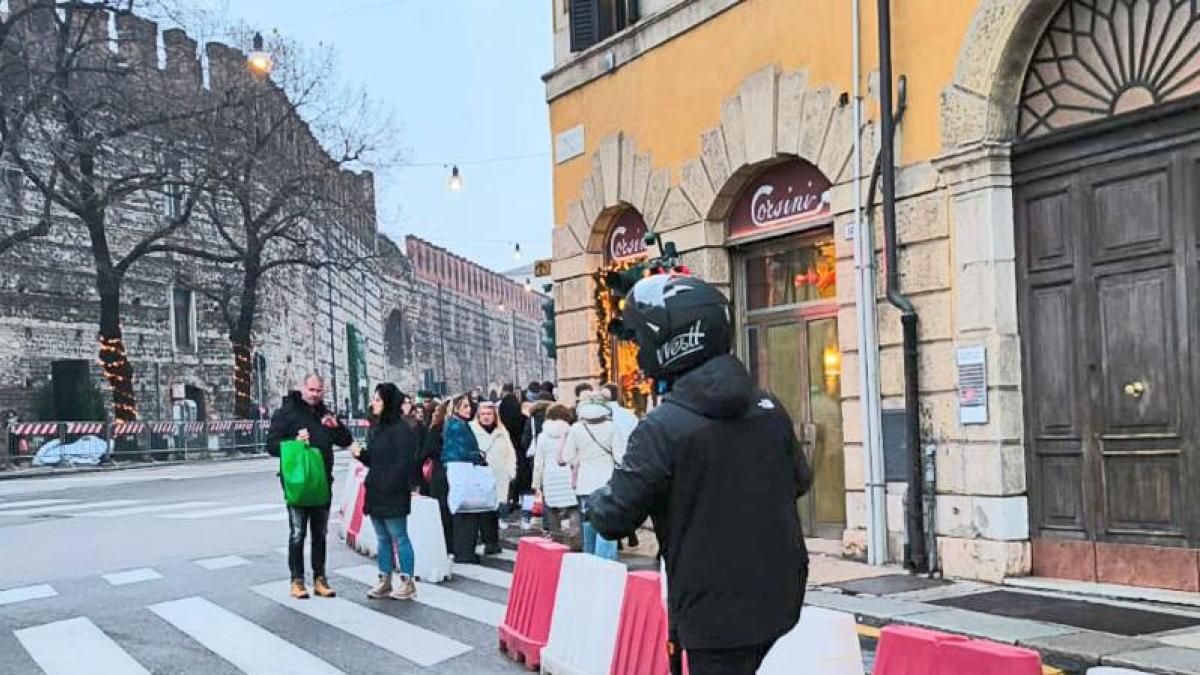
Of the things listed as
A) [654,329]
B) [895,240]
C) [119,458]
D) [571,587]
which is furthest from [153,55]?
[654,329]

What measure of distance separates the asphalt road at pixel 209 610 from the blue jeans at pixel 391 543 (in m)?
0.33

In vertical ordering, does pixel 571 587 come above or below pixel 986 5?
below

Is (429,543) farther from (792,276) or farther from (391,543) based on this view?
(792,276)

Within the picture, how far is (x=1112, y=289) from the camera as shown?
976 centimetres

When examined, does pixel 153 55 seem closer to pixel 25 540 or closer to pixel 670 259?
pixel 25 540

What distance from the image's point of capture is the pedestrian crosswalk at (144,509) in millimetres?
19547

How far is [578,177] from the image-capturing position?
17.6 metres

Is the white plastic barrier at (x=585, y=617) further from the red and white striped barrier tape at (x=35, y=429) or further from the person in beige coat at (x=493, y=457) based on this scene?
the red and white striped barrier tape at (x=35, y=429)

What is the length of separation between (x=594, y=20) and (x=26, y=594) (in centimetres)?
980

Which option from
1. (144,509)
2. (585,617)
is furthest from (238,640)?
(144,509)

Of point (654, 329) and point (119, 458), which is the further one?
point (119, 458)

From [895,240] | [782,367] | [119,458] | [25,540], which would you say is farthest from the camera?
[119,458]

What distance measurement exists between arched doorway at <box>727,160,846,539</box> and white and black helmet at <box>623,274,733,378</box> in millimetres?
8864

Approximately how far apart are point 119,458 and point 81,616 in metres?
31.9
